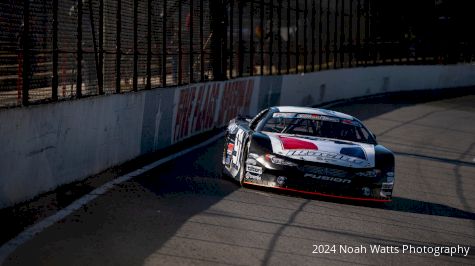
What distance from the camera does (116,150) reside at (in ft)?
48.1

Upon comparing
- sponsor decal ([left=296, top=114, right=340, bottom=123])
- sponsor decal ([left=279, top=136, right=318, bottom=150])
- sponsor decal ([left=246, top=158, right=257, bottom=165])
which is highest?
sponsor decal ([left=296, top=114, right=340, bottom=123])

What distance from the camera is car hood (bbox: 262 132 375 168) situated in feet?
40.9

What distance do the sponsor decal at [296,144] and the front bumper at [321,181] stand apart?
1.08ft

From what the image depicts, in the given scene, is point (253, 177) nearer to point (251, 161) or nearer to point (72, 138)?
point (251, 161)

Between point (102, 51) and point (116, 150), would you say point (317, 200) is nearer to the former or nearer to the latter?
point (116, 150)

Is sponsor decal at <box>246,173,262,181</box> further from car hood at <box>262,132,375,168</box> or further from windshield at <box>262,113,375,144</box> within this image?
windshield at <box>262,113,375,144</box>

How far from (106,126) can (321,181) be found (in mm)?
3456

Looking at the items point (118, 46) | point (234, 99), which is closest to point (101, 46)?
point (118, 46)

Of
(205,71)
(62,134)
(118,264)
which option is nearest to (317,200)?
(62,134)

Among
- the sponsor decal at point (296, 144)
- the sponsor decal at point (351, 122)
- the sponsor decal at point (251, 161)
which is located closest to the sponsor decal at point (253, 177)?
the sponsor decal at point (251, 161)

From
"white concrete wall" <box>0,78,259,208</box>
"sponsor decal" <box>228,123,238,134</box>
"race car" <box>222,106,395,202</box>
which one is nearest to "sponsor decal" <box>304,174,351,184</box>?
"race car" <box>222,106,395,202</box>

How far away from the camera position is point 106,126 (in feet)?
46.7

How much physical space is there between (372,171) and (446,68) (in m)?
35.0

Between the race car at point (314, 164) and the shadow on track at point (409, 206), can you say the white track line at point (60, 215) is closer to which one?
the race car at point (314, 164)
